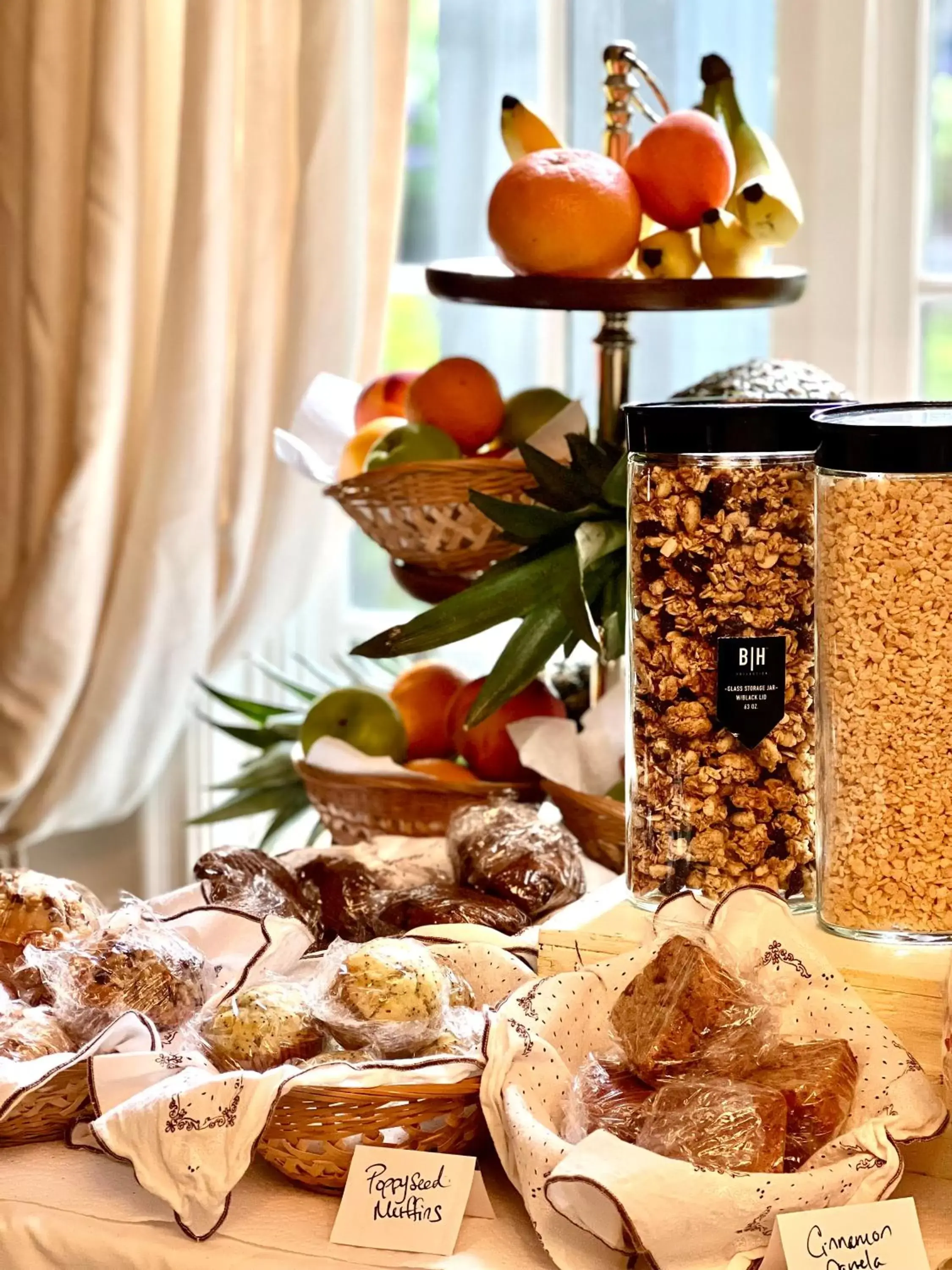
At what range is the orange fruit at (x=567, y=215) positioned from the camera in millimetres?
1181

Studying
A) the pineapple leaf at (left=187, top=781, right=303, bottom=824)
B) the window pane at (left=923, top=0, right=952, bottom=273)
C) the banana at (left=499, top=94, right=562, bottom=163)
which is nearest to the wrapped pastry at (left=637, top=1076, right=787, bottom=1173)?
the banana at (left=499, top=94, right=562, bottom=163)

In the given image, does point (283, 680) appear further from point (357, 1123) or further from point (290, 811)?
point (357, 1123)

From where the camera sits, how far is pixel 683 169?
1217 millimetres

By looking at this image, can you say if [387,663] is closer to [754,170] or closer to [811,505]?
[754,170]

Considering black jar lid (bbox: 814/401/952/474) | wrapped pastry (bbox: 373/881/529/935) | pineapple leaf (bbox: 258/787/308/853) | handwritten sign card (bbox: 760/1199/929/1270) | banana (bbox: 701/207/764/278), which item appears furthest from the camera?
pineapple leaf (bbox: 258/787/308/853)

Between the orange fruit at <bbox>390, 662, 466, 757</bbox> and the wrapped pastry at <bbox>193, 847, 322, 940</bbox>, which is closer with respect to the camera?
the wrapped pastry at <bbox>193, 847, 322, 940</bbox>

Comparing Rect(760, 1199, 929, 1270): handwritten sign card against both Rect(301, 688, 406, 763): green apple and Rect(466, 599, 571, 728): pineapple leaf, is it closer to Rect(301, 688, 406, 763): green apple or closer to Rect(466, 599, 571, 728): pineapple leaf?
Rect(466, 599, 571, 728): pineapple leaf

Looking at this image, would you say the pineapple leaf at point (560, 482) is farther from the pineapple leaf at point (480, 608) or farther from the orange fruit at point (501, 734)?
the orange fruit at point (501, 734)

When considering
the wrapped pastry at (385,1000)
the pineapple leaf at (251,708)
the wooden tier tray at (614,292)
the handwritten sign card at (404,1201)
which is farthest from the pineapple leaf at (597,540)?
the pineapple leaf at (251,708)

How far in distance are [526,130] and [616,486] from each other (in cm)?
44

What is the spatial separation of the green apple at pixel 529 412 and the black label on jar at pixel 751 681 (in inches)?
22.0

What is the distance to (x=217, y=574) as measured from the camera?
6.51 feet

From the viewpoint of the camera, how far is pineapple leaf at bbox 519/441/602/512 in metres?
1.19

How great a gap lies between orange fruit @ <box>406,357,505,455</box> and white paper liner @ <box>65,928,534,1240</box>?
2.33 feet
